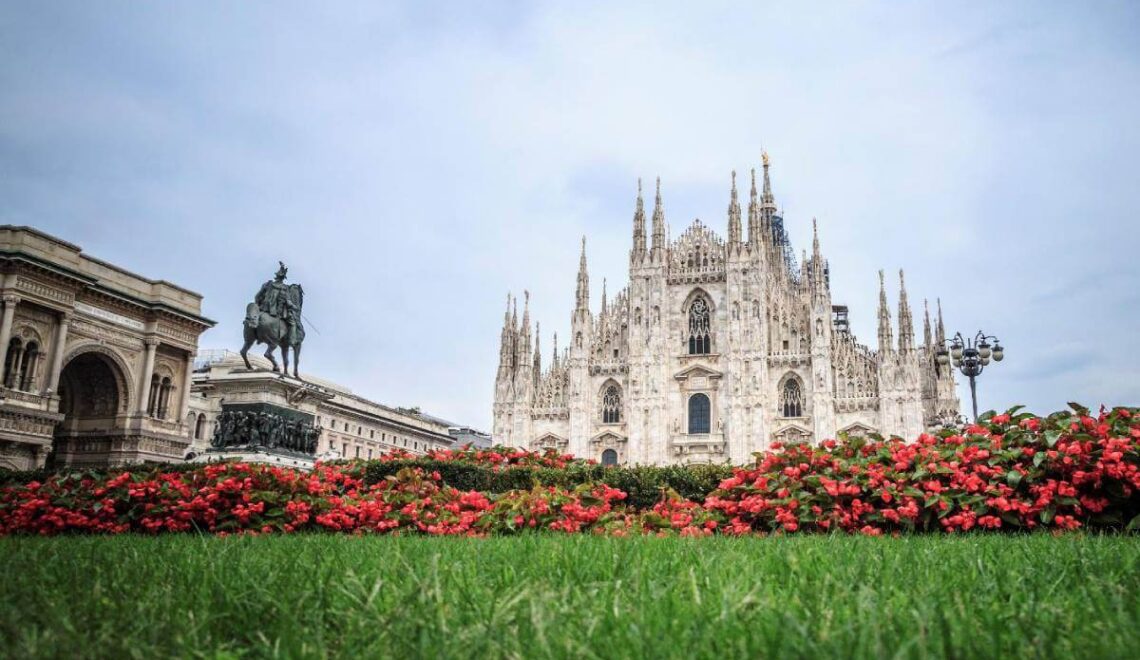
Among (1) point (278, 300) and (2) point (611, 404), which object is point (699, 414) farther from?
(1) point (278, 300)

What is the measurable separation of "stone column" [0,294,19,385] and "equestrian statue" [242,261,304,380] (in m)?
11.7

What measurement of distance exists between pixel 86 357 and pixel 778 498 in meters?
29.4

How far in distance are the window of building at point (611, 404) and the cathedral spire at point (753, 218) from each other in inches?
433

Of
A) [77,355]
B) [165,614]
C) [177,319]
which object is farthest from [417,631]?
[177,319]

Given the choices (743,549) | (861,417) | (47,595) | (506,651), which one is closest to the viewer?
(506,651)

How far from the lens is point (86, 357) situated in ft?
96.4

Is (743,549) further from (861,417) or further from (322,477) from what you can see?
(861,417)

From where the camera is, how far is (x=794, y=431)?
39.6 m

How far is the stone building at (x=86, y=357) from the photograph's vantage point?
2519 cm

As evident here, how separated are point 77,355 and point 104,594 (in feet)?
97.6

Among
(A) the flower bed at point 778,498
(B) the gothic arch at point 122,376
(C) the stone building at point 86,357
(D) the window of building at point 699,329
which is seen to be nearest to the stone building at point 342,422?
(C) the stone building at point 86,357

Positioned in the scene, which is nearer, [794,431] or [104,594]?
[104,594]

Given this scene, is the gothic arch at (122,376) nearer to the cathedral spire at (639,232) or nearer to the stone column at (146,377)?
the stone column at (146,377)

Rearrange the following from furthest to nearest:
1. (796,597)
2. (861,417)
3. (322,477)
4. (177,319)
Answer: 1. (861,417)
2. (177,319)
3. (322,477)
4. (796,597)
